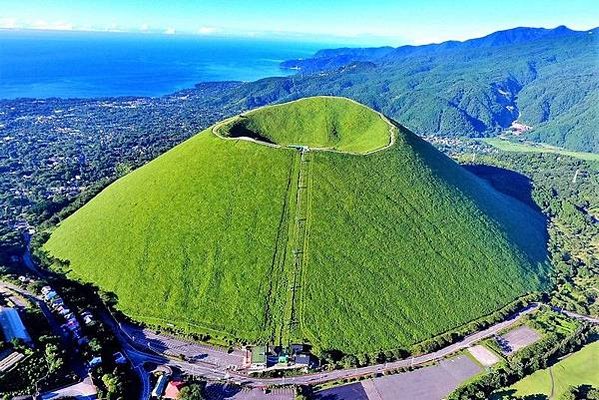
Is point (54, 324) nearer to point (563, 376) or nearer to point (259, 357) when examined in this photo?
point (259, 357)

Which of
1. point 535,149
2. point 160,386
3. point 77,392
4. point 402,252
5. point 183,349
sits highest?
point 402,252

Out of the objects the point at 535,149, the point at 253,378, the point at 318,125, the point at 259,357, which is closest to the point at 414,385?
the point at 259,357

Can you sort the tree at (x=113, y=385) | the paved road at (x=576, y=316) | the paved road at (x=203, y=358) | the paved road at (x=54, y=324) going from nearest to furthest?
the tree at (x=113, y=385)
the paved road at (x=54, y=324)
the paved road at (x=203, y=358)
the paved road at (x=576, y=316)

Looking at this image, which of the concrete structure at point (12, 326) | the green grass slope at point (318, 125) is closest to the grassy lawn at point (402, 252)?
the green grass slope at point (318, 125)

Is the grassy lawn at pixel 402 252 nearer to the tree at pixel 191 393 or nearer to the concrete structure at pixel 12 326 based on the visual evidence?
the tree at pixel 191 393

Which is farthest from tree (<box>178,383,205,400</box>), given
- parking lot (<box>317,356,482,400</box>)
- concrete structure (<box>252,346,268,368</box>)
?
parking lot (<box>317,356,482,400</box>)

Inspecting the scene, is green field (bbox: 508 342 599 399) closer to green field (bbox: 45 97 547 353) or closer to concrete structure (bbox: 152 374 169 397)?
green field (bbox: 45 97 547 353)
